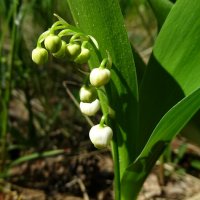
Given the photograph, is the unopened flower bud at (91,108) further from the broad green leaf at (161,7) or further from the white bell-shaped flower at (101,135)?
the broad green leaf at (161,7)

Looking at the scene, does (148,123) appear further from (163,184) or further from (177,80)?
(163,184)

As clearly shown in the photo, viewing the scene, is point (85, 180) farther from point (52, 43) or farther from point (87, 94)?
point (52, 43)

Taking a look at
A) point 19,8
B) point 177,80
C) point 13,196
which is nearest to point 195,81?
point 177,80

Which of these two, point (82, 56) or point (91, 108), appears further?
point (91, 108)

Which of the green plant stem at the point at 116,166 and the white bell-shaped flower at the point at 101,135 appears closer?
the white bell-shaped flower at the point at 101,135

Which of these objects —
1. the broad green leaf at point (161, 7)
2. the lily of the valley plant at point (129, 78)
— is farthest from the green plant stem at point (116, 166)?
the broad green leaf at point (161, 7)

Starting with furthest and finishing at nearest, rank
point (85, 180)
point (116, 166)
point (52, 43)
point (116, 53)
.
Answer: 1. point (85, 180)
2. point (116, 166)
3. point (116, 53)
4. point (52, 43)

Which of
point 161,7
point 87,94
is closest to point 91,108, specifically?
point 87,94
